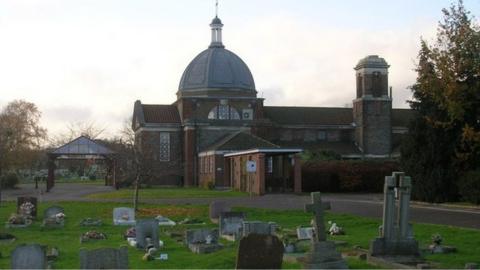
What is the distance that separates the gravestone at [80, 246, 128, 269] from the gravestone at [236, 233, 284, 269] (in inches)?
76.7

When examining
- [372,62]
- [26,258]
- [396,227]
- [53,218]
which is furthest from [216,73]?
[26,258]

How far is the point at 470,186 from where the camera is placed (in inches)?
1363

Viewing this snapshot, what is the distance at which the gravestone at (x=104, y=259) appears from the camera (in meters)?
10.9

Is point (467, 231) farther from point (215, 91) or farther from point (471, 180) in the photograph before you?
point (215, 91)

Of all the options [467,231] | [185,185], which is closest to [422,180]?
[467,231]

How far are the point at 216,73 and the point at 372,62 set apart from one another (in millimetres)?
15489

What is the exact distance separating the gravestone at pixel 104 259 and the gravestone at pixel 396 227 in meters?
6.58

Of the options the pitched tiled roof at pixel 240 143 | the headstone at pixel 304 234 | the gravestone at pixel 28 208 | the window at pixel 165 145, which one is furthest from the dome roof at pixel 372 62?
the headstone at pixel 304 234

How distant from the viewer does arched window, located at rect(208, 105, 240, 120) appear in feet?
221

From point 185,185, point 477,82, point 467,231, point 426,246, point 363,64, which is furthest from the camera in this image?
point 363,64

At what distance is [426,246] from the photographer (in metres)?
18.1

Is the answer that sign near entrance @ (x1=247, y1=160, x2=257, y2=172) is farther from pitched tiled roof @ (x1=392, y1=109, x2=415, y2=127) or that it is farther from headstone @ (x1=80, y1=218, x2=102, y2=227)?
pitched tiled roof @ (x1=392, y1=109, x2=415, y2=127)

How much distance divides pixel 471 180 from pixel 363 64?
3791 centimetres

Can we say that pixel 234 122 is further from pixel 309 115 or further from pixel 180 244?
pixel 180 244
